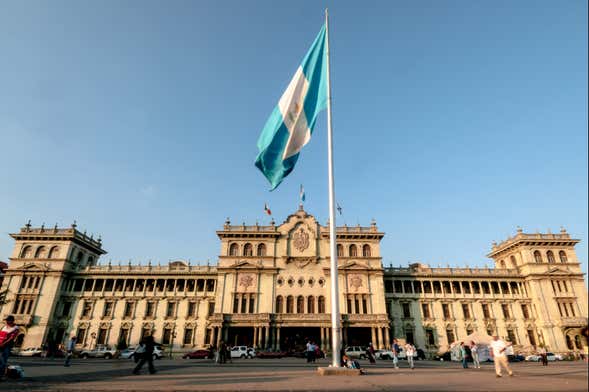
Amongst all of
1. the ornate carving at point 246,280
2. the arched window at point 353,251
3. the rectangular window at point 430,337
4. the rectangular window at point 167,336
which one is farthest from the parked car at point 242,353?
the rectangular window at point 430,337

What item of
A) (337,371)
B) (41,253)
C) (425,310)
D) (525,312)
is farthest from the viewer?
(41,253)

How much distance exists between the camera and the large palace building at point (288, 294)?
45.6 meters

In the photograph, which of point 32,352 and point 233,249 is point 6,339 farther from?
point 32,352

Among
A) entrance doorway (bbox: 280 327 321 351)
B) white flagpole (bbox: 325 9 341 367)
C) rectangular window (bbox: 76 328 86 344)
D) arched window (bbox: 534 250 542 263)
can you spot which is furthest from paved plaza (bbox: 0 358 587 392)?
arched window (bbox: 534 250 542 263)

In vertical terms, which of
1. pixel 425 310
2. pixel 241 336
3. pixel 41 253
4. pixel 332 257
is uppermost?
pixel 41 253

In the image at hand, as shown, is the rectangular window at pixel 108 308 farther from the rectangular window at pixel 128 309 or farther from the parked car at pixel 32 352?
the parked car at pixel 32 352

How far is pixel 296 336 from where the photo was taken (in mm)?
44188

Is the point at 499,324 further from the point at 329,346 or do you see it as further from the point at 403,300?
the point at 329,346

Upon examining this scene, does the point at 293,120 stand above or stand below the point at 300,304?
above

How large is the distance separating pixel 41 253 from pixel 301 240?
4102cm

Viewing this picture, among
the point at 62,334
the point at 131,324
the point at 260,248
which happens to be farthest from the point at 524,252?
the point at 62,334

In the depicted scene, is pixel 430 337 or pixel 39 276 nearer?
pixel 430 337

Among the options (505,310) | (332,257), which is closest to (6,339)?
(332,257)

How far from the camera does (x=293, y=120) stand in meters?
14.2
